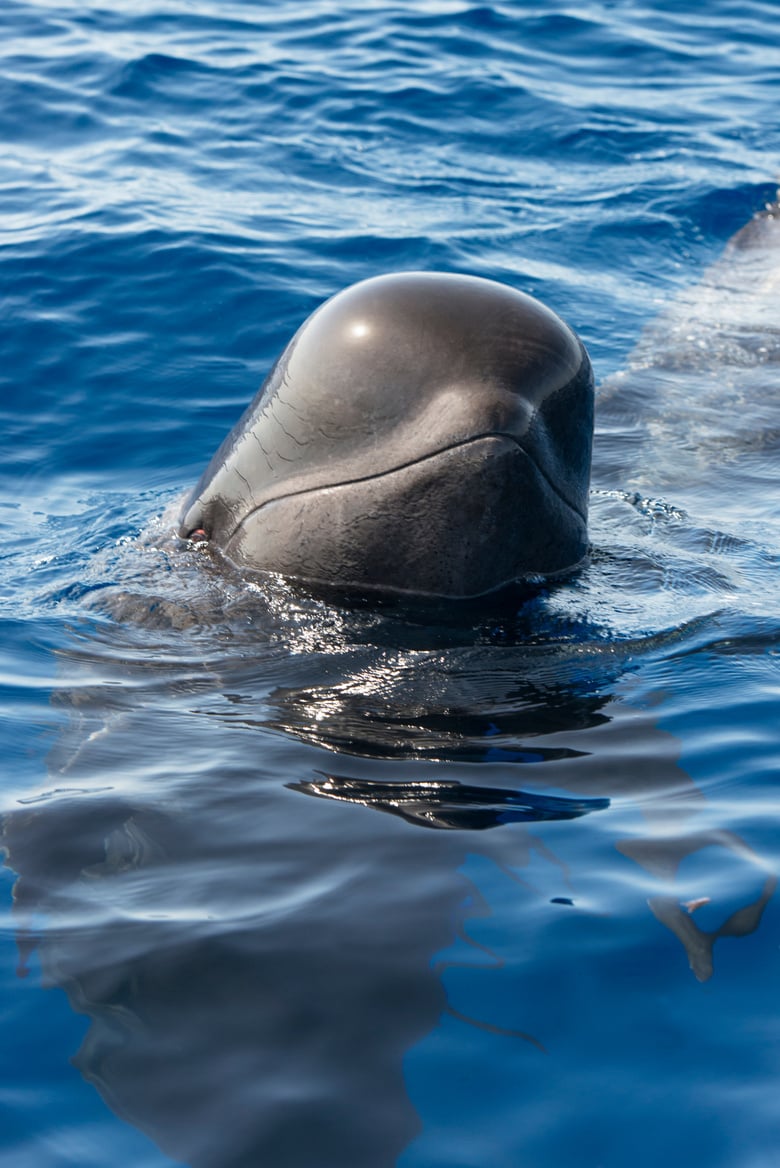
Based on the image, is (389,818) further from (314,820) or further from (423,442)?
(423,442)

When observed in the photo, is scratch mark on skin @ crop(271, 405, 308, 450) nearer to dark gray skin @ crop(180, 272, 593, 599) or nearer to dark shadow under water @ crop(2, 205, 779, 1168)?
dark gray skin @ crop(180, 272, 593, 599)

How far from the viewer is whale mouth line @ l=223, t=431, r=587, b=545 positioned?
5023 mm

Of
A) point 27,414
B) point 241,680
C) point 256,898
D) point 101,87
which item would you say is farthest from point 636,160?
point 256,898

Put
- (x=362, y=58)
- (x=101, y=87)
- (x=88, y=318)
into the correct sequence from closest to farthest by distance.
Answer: (x=88, y=318), (x=101, y=87), (x=362, y=58)

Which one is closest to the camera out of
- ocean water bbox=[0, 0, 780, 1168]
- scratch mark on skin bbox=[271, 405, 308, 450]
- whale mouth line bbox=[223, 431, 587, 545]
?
ocean water bbox=[0, 0, 780, 1168]

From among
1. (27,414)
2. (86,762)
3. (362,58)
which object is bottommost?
(27,414)

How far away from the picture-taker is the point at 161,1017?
3.78m

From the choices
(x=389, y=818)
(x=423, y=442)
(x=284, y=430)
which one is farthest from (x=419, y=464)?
(x=389, y=818)

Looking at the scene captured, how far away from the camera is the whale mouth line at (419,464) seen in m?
5.02

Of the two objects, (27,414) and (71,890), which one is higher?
(71,890)

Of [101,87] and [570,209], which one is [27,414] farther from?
[101,87]

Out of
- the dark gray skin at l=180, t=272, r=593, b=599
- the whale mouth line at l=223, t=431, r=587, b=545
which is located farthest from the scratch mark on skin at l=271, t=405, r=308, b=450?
the whale mouth line at l=223, t=431, r=587, b=545

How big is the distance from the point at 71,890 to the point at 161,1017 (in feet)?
2.36

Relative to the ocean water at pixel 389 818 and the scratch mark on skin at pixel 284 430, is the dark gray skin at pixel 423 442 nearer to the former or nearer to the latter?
the scratch mark on skin at pixel 284 430
